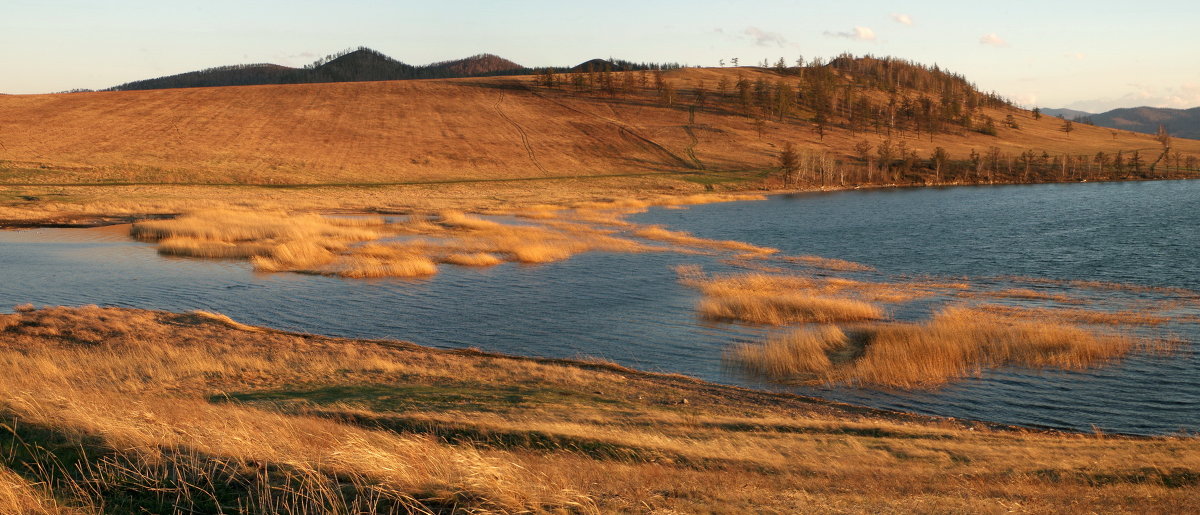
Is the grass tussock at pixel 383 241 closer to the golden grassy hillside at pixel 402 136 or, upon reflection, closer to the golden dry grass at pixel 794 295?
the golden dry grass at pixel 794 295

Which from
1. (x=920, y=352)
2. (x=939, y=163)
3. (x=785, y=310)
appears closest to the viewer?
(x=920, y=352)

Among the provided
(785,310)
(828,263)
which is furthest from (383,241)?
(785,310)

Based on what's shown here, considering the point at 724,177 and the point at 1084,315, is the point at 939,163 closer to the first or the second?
the point at 724,177

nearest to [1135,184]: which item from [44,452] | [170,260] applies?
[170,260]

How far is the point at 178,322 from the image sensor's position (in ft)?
74.1

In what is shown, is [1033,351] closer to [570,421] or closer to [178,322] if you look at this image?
[570,421]

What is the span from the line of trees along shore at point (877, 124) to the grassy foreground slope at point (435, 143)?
2.16 ft

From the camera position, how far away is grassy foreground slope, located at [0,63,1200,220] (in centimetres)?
7588

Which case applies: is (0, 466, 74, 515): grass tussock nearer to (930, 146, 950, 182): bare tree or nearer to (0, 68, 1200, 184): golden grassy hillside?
(0, 68, 1200, 184): golden grassy hillside

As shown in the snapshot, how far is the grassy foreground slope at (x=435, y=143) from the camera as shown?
7588cm

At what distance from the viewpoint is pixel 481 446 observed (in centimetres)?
1067

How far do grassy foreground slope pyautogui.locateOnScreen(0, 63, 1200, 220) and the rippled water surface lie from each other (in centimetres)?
2715

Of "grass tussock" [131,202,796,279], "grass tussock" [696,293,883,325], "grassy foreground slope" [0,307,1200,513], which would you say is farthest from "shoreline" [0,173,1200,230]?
"grass tussock" [696,293,883,325]

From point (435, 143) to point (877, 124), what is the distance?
263 ft
